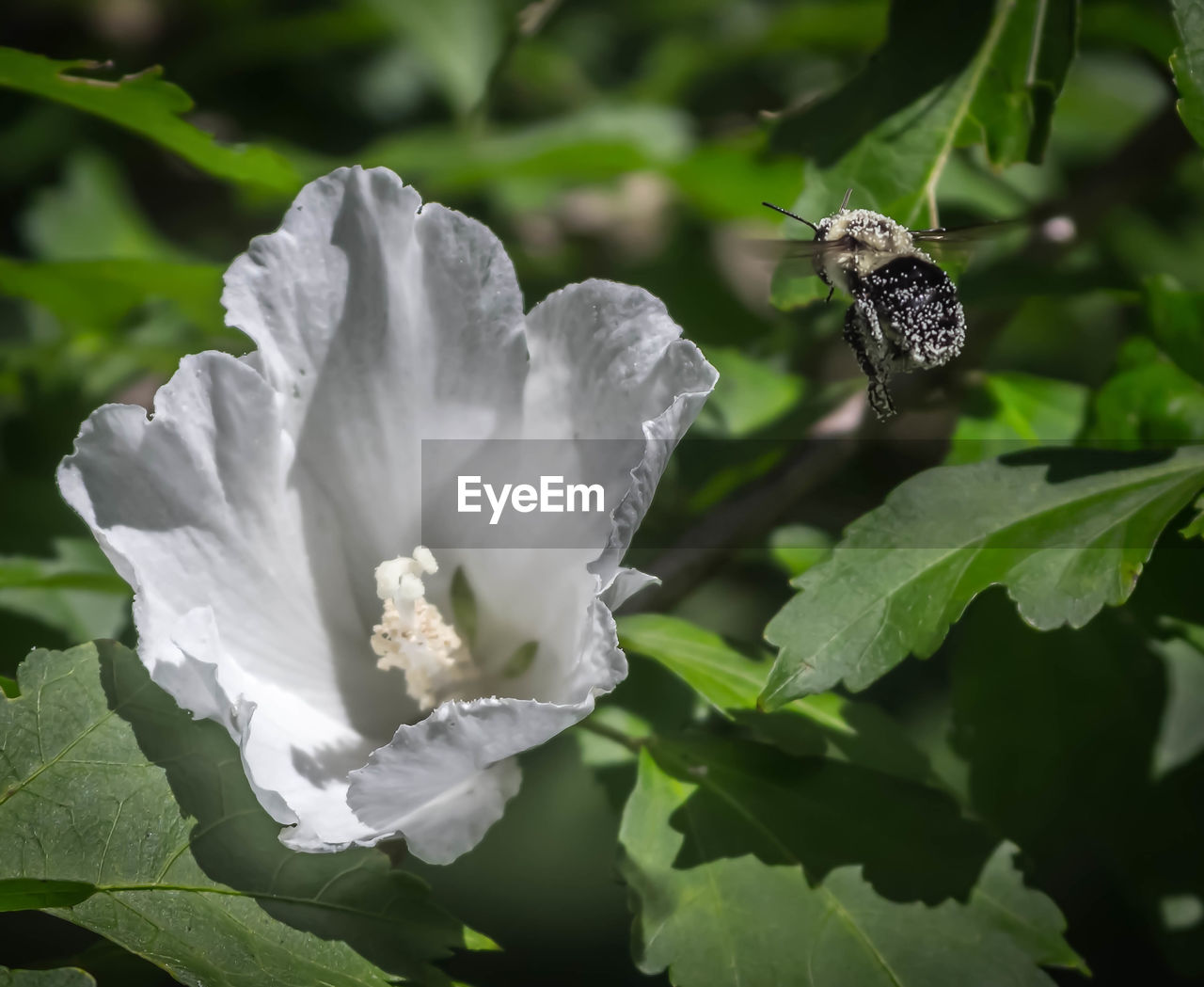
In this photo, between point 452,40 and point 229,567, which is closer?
point 229,567

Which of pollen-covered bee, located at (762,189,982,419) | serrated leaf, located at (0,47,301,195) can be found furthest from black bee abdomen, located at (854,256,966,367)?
serrated leaf, located at (0,47,301,195)

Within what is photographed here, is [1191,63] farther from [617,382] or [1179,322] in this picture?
[617,382]

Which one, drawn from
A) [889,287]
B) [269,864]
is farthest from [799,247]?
[269,864]

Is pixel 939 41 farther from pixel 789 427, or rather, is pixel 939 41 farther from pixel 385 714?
pixel 385 714

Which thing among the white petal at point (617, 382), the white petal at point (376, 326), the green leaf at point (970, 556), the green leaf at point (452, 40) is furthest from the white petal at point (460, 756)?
the green leaf at point (452, 40)

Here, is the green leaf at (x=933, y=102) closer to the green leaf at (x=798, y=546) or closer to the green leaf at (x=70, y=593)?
the green leaf at (x=798, y=546)

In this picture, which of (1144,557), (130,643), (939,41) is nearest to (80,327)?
(130,643)

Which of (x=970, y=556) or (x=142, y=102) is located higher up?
(x=142, y=102)
